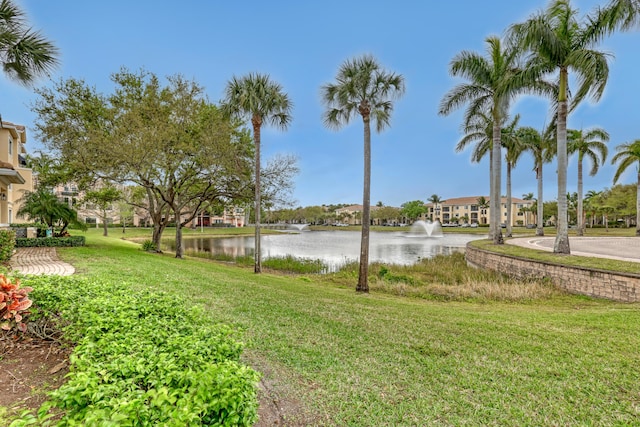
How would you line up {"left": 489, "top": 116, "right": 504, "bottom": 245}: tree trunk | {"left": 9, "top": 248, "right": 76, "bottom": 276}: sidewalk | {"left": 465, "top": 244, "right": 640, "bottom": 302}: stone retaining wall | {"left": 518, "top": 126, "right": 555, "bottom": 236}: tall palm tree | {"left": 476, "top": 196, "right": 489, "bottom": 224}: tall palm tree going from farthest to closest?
{"left": 476, "top": 196, "right": 489, "bottom": 224}: tall palm tree, {"left": 518, "top": 126, "right": 555, "bottom": 236}: tall palm tree, {"left": 489, "top": 116, "right": 504, "bottom": 245}: tree trunk, {"left": 465, "top": 244, "right": 640, "bottom": 302}: stone retaining wall, {"left": 9, "top": 248, "right": 76, "bottom": 276}: sidewalk

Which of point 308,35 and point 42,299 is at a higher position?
point 308,35

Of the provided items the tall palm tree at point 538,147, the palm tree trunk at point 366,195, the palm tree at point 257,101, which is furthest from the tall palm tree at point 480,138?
the palm tree at point 257,101

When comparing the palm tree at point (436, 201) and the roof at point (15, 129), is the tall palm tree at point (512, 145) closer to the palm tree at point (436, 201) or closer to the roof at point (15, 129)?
the roof at point (15, 129)

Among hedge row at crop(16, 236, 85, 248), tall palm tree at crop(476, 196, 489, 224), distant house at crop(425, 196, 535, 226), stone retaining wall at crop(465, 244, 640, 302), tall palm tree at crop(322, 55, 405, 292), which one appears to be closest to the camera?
stone retaining wall at crop(465, 244, 640, 302)

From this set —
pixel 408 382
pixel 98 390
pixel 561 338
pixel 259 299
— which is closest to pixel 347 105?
pixel 259 299

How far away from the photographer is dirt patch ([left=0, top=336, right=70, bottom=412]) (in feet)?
7.41

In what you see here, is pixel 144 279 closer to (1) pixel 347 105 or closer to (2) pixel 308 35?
(1) pixel 347 105

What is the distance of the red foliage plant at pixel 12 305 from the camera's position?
9.86ft

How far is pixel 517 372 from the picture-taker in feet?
11.7

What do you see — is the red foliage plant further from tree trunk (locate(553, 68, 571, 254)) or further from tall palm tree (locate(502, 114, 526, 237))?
tall palm tree (locate(502, 114, 526, 237))

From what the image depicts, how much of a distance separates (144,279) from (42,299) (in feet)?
11.4

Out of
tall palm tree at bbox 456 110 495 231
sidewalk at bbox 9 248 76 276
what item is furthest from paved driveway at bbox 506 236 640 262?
sidewalk at bbox 9 248 76 276

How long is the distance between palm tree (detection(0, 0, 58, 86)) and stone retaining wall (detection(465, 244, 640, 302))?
18.1 metres

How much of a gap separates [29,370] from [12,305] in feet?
2.48
